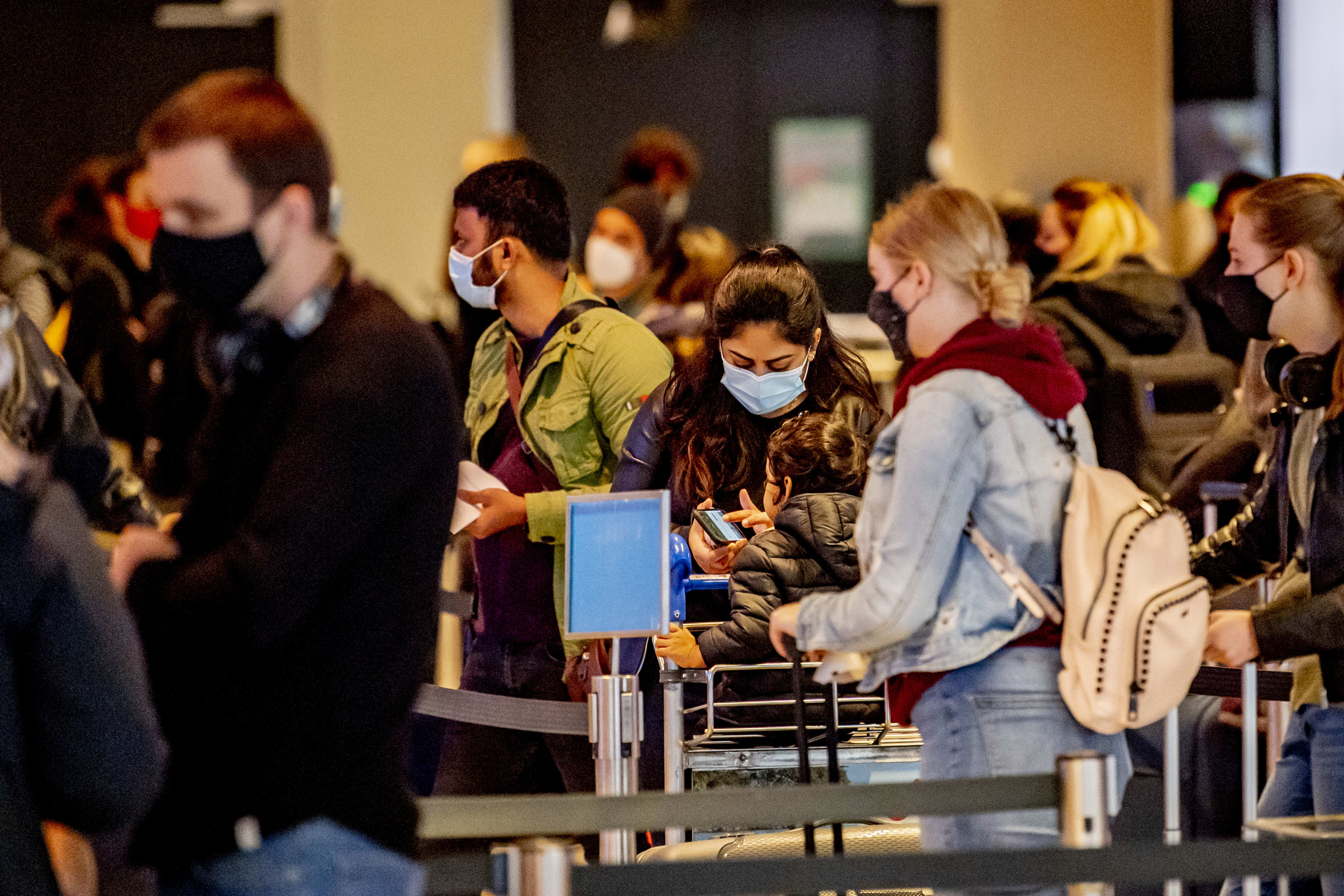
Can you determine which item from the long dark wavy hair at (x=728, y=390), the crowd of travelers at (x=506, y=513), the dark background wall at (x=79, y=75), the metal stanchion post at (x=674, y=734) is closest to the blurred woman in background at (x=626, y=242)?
the crowd of travelers at (x=506, y=513)

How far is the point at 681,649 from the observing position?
3.32m

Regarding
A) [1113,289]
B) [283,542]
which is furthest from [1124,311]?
[283,542]

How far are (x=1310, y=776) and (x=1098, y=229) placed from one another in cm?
329

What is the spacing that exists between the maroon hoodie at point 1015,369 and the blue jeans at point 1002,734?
0.03 m

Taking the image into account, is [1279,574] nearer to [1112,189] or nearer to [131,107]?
[1112,189]

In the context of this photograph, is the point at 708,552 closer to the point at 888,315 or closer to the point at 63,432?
the point at 888,315

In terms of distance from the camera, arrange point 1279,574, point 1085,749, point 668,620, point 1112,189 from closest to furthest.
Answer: point 1085,749
point 668,620
point 1279,574
point 1112,189

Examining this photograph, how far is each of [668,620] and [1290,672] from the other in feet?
4.47

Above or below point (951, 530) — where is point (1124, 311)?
above

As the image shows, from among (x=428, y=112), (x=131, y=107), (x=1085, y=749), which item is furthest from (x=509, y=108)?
(x=1085, y=749)

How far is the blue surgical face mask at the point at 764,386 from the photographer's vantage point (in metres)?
3.51

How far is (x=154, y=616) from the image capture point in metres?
1.92

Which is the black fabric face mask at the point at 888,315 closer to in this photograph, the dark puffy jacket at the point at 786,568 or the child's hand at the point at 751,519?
the dark puffy jacket at the point at 786,568

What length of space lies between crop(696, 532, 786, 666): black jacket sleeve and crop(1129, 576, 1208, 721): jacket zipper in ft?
2.78
